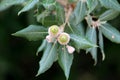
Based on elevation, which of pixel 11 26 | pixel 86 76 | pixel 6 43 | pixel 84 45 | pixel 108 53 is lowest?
pixel 86 76

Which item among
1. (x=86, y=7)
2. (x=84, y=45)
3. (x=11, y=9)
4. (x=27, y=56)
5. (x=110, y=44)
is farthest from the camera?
(x=27, y=56)

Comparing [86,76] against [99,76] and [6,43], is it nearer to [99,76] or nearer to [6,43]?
[99,76]

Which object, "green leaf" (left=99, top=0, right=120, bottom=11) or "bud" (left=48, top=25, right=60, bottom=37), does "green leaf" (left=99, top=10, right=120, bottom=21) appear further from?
"bud" (left=48, top=25, right=60, bottom=37)

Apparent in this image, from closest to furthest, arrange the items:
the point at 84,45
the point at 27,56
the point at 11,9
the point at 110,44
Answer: the point at 84,45
the point at 11,9
the point at 110,44
the point at 27,56

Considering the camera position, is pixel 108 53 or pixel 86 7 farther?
pixel 108 53

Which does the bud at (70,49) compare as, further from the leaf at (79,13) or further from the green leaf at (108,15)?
the green leaf at (108,15)

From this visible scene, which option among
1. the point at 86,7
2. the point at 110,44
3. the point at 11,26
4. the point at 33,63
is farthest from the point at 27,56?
the point at 86,7

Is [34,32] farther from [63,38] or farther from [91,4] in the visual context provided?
[91,4]

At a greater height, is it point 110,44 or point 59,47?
point 59,47
